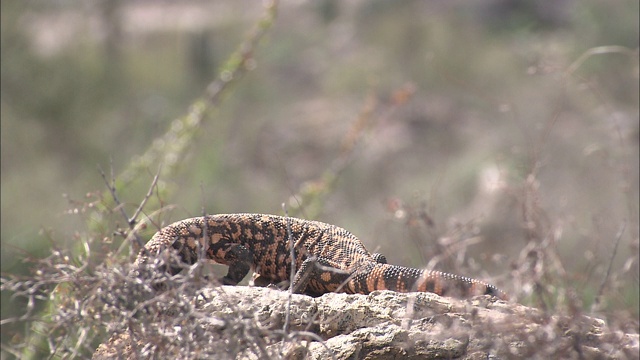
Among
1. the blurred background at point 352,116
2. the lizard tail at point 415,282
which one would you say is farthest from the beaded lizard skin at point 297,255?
the blurred background at point 352,116

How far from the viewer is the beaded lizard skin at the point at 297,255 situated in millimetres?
5047

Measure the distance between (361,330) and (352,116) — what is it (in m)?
21.9

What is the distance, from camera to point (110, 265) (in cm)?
430

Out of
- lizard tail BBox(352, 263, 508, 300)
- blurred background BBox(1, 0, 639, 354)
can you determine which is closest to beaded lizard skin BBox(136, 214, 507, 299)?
lizard tail BBox(352, 263, 508, 300)

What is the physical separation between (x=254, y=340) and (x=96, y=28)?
2418 cm

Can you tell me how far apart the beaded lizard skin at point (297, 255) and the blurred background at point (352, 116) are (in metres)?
0.30

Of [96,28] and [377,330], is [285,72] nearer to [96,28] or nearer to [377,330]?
[96,28]

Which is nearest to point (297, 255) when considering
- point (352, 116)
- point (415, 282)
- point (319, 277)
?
point (319, 277)

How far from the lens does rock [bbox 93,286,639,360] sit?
385cm

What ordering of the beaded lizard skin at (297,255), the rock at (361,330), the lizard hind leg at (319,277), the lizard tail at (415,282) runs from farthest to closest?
the lizard hind leg at (319,277)
the beaded lizard skin at (297,255)
the lizard tail at (415,282)
the rock at (361,330)

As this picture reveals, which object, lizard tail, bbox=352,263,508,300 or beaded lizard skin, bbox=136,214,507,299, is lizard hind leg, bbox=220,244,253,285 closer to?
beaded lizard skin, bbox=136,214,507,299

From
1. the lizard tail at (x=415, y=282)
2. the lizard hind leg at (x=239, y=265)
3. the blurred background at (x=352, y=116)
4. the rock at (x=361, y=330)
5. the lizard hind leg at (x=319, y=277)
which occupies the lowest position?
the rock at (x=361, y=330)

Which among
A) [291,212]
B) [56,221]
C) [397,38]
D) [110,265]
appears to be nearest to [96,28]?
[397,38]

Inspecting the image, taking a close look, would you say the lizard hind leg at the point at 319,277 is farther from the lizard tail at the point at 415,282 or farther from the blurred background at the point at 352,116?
the blurred background at the point at 352,116
